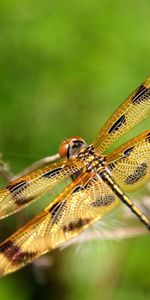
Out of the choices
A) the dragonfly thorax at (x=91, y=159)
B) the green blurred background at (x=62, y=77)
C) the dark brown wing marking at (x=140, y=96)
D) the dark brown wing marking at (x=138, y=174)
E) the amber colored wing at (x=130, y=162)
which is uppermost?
the green blurred background at (x=62, y=77)

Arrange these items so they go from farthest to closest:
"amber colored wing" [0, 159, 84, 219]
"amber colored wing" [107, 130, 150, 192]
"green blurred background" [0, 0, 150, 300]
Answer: "green blurred background" [0, 0, 150, 300] → "amber colored wing" [107, 130, 150, 192] → "amber colored wing" [0, 159, 84, 219]

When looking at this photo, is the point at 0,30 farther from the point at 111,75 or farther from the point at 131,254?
the point at 131,254

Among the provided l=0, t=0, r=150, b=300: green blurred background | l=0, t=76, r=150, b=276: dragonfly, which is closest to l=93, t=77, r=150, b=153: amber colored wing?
l=0, t=76, r=150, b=276: dragonfly

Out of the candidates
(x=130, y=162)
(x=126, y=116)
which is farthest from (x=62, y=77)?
(x=130, y=162)

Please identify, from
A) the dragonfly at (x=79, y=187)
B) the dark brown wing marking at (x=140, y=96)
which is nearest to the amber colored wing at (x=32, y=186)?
the dragonfly at (x=79, y=187)

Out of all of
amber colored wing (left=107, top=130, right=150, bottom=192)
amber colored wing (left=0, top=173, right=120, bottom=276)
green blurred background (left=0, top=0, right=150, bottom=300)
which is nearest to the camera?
amber colored wing (left=0, top=173, right=120, bottom=276)

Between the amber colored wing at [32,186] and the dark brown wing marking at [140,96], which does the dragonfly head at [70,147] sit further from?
the dark brown wing marking at [140,96]

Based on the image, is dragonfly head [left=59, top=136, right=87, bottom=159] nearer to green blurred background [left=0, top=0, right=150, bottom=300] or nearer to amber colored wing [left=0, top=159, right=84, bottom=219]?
amber colored wing [left=0, top=159, right=84, bottom=219]
